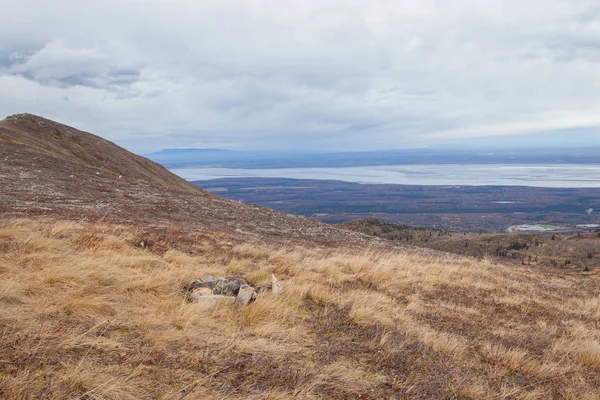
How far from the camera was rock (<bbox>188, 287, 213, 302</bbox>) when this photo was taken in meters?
6.06

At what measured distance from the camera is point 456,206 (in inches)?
5989

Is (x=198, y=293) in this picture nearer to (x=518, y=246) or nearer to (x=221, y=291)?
(x=221, y=291)

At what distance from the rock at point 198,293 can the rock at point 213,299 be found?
4.9 inches

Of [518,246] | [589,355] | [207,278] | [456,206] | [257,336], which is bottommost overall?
[456,206]

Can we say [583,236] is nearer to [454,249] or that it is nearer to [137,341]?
[454,249]

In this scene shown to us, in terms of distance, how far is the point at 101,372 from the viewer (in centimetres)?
340

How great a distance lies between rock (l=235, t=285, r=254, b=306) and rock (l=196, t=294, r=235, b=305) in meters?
0.10

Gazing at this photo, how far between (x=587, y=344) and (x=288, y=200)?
570ft

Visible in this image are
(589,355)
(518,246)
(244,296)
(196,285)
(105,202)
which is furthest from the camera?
Result: (518,246)

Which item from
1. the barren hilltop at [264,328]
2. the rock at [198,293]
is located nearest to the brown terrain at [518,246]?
the barren hilltop at [264,328]

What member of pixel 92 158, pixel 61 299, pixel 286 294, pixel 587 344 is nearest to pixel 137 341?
pixel 61 299

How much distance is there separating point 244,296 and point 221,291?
0.51 meters

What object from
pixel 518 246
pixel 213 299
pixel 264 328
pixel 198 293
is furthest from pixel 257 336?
pixel 518 246

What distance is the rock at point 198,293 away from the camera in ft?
19.9
